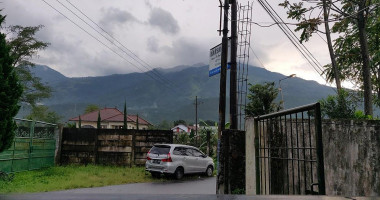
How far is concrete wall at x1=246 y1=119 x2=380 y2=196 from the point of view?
21.9ft

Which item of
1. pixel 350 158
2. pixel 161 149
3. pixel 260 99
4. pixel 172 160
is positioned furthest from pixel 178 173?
pixel 350 158

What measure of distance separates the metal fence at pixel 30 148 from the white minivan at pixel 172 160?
17.9 feet

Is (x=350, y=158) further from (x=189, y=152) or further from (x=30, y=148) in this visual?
(x=30, y=148)

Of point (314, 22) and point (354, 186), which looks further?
point (314, 22)

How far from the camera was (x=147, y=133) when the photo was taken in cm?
1747

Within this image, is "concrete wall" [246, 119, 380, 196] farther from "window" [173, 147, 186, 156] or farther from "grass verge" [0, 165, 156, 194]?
"window" [173, 147, 186, 156]

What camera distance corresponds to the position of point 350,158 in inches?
270

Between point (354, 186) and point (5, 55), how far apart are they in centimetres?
1094

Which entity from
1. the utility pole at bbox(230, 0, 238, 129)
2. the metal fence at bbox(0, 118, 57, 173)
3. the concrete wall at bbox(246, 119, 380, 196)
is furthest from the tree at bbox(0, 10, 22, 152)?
the concrete wall at bbox(246, 119, 380, 196)

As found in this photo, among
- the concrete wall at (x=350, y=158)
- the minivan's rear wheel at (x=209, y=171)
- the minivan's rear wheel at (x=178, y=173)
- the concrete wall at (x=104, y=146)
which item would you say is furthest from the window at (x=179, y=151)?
the concrete wall at (x=350, y=158)

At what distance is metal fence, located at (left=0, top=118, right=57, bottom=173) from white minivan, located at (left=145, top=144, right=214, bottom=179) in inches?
215

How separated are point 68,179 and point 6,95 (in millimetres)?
4349

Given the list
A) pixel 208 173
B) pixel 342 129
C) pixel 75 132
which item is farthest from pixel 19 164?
pixel 342 129

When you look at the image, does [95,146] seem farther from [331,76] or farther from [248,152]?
[331,76]
